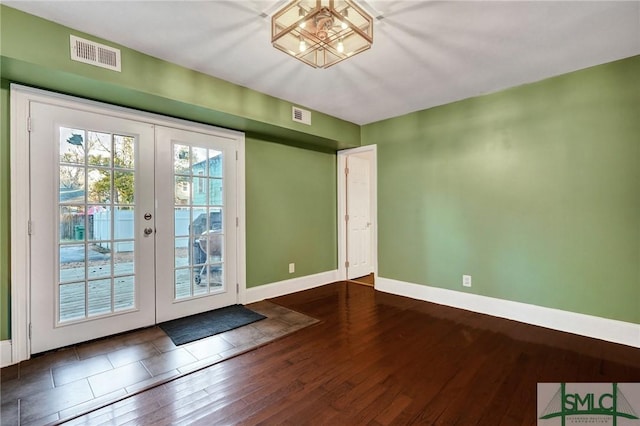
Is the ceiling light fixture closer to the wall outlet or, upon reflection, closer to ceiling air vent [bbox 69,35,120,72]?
ceiling air vent [bbox 69,35,120,72]

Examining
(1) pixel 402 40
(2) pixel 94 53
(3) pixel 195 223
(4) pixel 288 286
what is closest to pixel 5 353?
(3) pixel 195 223

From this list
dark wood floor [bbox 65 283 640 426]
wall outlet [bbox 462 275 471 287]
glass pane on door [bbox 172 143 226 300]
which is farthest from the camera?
wall outlet [bbox 462 275 471 287]

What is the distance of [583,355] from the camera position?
7.47 ft

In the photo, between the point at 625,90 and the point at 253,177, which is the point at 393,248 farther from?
the point at 625,90

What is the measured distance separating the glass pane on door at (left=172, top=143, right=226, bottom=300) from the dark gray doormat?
0.83ft

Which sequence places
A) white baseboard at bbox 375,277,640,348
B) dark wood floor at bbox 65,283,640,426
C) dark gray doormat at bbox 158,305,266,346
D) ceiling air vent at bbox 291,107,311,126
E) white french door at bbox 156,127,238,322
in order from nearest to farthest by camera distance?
dark wood floor at bbox 65,283,640,426, white baseboard at bbox 375,277,640,348, dark gray doormat at bbox 158,305,266,346, white french door at bbox 156,127,238,322, ceiling air vent at bbox 291,107,311,126

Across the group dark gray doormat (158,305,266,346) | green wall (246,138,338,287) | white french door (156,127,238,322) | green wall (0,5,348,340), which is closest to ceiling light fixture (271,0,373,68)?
green wall (0,5,348,340)

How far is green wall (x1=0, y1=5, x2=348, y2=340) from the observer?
201 centimetres

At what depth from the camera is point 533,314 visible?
9.61ft

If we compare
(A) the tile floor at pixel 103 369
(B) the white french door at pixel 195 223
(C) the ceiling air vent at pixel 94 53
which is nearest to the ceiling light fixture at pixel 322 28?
(C) the ceiling air vent at pixel 94 53

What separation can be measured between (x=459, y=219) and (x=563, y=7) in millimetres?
2154

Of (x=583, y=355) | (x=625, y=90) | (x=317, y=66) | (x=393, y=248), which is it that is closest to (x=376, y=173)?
(x=393, y=248)

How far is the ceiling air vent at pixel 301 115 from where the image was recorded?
11.5 ft

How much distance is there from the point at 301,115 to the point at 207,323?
8.64 feet
